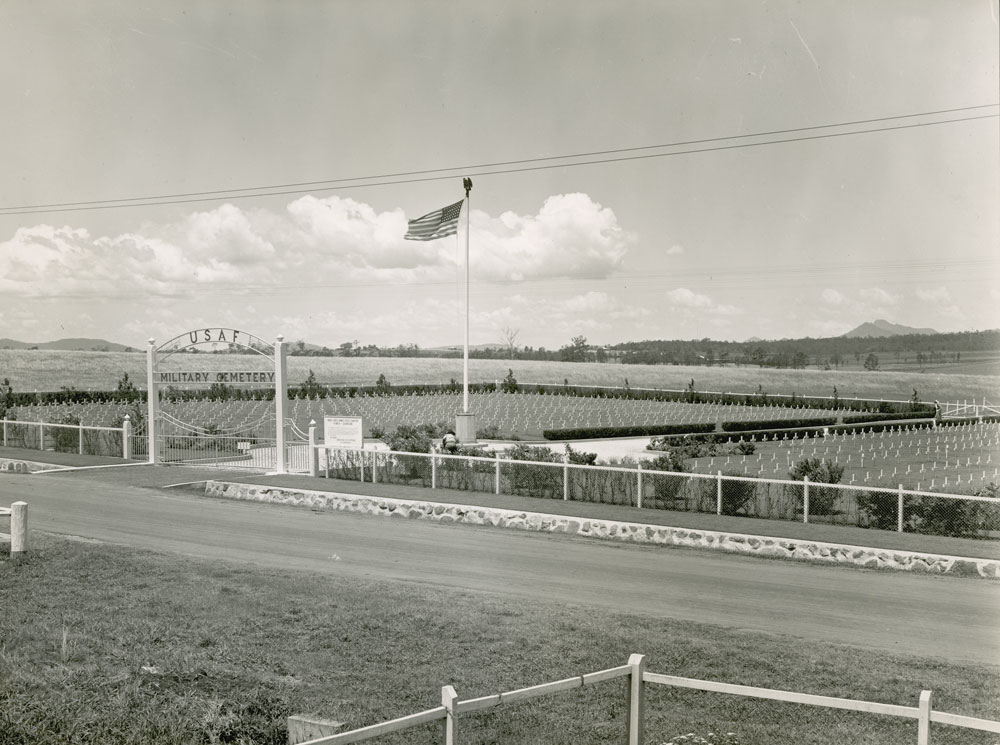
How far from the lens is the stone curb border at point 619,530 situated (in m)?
12.6

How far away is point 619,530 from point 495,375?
192ft

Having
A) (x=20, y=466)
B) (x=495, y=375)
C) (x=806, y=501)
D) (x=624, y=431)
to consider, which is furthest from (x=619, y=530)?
(x=495, y=375)

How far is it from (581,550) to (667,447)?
17705 millimetres

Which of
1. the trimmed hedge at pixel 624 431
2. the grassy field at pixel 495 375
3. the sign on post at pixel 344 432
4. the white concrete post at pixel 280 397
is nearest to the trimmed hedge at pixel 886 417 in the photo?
the trimmed hedge at pixel 624 431

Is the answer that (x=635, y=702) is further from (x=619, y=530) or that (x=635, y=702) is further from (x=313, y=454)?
(x=313, y=454)

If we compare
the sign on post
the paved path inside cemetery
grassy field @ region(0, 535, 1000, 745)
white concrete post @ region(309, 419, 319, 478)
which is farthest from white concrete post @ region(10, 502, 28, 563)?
the sign on post

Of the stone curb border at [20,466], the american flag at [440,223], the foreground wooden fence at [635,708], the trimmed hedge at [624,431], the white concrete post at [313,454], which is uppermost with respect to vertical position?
the american flag at [440,223]

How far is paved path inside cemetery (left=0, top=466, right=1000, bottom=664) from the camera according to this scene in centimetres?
944

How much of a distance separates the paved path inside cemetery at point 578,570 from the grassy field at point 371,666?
0.83 meters

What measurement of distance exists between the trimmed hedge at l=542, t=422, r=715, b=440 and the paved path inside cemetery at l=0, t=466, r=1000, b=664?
18112 millimetres

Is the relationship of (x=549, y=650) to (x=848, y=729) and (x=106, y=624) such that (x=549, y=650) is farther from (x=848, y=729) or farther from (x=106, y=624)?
(x=106, y=624)

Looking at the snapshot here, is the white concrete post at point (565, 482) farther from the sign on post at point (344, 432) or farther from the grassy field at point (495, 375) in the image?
the grassy field at point (495, 375)

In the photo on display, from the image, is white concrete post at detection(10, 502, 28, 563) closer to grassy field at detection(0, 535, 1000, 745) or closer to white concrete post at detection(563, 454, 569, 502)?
grassy field at detection(0, 535, 1000, 745)

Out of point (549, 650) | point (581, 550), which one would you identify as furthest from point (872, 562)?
point (549, 650)
